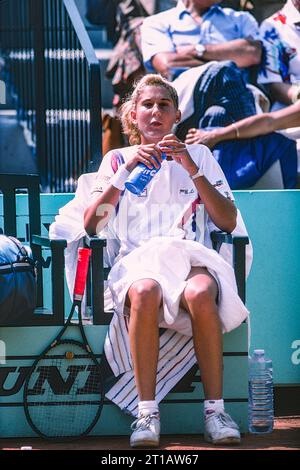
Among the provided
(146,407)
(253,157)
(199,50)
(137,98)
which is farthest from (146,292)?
(199,50)

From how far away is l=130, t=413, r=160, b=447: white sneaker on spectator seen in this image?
381cm

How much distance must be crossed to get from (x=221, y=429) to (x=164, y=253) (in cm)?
71

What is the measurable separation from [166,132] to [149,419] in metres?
1.20

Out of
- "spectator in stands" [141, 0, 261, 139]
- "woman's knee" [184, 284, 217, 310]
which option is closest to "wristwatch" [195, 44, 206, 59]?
"spectator in stands" [141, 0, 261, 139]

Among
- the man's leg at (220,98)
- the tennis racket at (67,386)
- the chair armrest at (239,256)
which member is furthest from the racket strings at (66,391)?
the man's leg at (220,98)

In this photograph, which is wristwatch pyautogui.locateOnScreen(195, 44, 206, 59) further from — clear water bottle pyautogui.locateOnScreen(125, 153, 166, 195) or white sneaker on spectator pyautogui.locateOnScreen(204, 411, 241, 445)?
white sneaker on spectator pyautogui.locateOnScreen(204, 411, 241, 445)

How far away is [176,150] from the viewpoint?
407 cm

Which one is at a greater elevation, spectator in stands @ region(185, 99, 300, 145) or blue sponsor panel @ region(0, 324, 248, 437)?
spectator in stands @ region(185, 99, 300, 145)

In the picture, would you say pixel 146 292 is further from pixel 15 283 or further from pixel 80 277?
pixel 15 283

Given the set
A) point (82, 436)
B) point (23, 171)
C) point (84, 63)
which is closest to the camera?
point (82, 436)

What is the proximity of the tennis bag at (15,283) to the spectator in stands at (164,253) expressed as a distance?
11.8 inches
